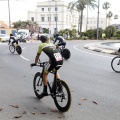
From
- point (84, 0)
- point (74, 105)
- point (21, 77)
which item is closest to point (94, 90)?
point (74, 105)

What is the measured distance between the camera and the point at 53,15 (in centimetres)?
9925

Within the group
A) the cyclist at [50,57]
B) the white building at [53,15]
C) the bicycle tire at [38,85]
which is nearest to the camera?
the cyclist at [50,57]

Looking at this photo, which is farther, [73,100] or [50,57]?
[73,100]

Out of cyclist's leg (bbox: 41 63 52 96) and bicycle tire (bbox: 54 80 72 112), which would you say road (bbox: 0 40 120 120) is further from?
cyclist's leg (bbox: 41 63 52 96)

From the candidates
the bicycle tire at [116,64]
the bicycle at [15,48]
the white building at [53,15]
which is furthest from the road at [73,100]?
the white building at [53,15]

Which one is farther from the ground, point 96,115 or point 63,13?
point 63,13

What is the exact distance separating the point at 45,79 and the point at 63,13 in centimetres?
9311

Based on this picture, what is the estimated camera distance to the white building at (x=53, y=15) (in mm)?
97850

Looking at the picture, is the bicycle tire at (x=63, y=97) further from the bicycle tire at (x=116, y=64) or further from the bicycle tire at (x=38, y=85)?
the bicycle tire at (x=116, y=64)

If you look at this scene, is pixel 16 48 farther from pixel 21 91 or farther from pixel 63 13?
pixel 63 13

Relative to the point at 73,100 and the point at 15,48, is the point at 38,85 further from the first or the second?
the point at 15,48

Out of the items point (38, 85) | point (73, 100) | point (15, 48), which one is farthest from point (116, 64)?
point (15, 48)

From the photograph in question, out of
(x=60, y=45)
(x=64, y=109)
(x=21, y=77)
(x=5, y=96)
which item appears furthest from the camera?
(x=60, y=45)

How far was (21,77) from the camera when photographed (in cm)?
959
